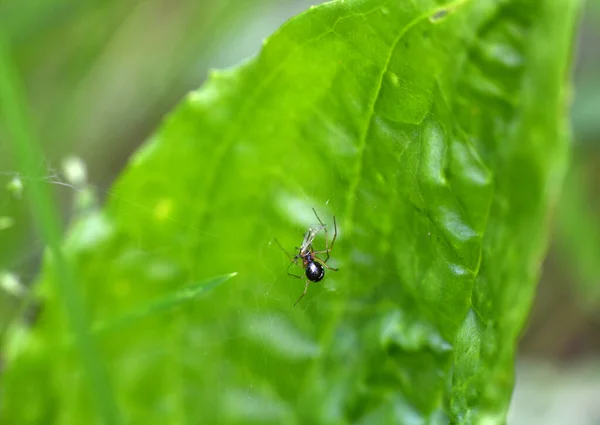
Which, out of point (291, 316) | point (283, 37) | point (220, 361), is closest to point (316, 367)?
point (291, 316)

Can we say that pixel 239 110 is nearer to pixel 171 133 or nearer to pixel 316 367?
pixel 171 133

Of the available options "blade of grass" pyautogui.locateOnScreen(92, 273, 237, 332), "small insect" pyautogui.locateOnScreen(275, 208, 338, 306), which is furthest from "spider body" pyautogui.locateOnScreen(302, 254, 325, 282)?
"blade of grass" pyautogui.locateOnScreen(92, 273, 237, 332)

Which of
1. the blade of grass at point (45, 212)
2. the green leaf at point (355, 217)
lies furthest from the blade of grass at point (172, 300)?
the green leaf at point (355, 217)

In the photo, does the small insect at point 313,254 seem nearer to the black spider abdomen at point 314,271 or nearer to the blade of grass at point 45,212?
the black spider abdomen at point 314,271

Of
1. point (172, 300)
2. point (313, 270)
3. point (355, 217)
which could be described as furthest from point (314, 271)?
point (172, 300)

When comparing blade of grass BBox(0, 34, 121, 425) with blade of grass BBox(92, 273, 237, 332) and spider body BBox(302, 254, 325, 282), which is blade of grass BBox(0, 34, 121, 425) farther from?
spider body BBox(302, 254, 325, 282)

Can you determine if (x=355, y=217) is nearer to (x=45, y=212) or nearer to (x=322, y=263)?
(x=322, y=263)
